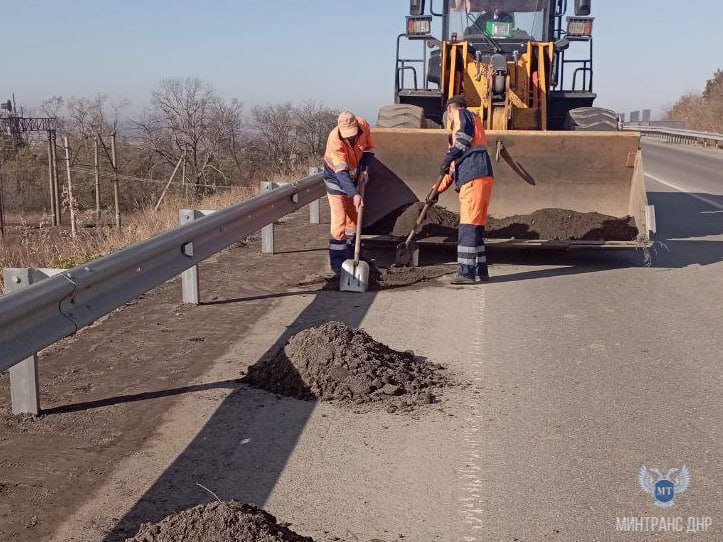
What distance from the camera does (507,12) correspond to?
1138 centimetres

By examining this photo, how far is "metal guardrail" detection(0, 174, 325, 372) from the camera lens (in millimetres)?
3570

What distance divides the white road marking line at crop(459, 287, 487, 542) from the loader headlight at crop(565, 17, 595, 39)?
705cm

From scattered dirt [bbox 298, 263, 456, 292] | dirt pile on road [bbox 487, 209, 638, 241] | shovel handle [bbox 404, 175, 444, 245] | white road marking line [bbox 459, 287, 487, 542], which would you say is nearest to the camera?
white road marking line [bbox 459, 287, 487, 542]

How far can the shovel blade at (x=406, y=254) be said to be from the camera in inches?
331

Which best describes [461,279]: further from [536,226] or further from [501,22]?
[501,22]

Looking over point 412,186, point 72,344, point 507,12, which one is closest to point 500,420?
point 72,344

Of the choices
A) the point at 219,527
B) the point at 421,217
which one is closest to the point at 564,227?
the point at 421,217

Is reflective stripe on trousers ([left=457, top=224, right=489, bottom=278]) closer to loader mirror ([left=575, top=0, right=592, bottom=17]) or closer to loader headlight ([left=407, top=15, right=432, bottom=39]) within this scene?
loader headlight ([left=407, top=15, right=432, bottom=39])

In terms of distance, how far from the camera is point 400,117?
10484mm

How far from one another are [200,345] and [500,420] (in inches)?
87.6

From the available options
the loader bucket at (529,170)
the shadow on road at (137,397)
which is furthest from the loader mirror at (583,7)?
the shadow on road at (137,397)

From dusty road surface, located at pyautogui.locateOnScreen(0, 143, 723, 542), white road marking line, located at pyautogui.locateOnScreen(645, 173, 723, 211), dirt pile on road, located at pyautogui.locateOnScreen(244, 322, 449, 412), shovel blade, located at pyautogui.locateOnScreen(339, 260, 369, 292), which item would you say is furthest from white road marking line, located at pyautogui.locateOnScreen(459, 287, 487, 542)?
white road marking line, located at pyautogui.locateOnScreen(645, 173, 723, 211)

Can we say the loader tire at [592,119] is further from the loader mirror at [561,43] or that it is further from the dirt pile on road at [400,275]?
the dirt pile on road at [400,275]

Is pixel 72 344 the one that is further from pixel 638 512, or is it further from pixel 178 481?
pixel 638 512
